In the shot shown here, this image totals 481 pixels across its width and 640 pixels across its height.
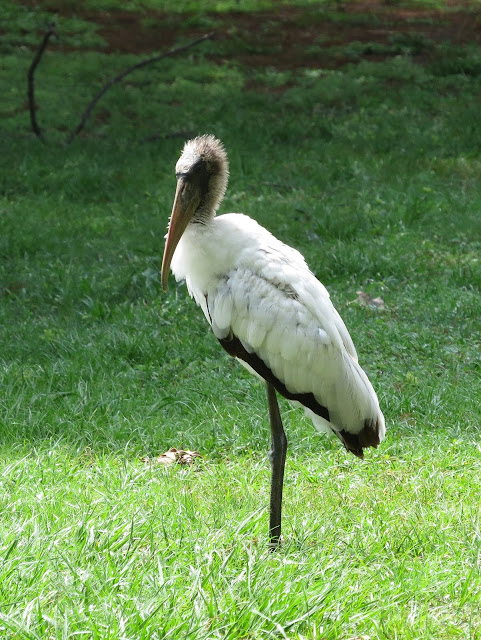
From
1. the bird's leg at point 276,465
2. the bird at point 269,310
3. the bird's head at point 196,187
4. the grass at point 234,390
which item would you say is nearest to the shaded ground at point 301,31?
the grass at point 234,390

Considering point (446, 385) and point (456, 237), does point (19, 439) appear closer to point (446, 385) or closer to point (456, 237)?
point (446, 385)

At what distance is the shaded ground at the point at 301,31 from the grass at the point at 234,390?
256 cm

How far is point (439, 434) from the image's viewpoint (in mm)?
4680

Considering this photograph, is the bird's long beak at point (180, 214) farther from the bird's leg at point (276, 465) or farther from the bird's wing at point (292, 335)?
the bird's leg at point (276, 465)

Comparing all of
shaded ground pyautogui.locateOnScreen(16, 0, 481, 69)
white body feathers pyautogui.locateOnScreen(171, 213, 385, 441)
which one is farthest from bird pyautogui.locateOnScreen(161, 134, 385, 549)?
shaded ground pyautogui.locateOnScreen(16, 0, 481, 69)

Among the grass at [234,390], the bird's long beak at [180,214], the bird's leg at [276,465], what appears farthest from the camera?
the bird's long beak at [180,214]

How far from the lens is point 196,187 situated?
379cm

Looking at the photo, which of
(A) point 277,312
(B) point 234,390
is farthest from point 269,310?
(B) point 234,390

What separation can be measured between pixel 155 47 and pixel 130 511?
13.4 meters

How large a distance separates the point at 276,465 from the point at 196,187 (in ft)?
3.91

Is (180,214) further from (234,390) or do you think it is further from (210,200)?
(234,390)

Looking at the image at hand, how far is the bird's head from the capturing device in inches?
148

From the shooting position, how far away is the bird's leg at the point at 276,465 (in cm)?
360

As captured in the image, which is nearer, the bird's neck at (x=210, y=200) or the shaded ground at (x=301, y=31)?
the bird's neck at (x=210, y=200)
